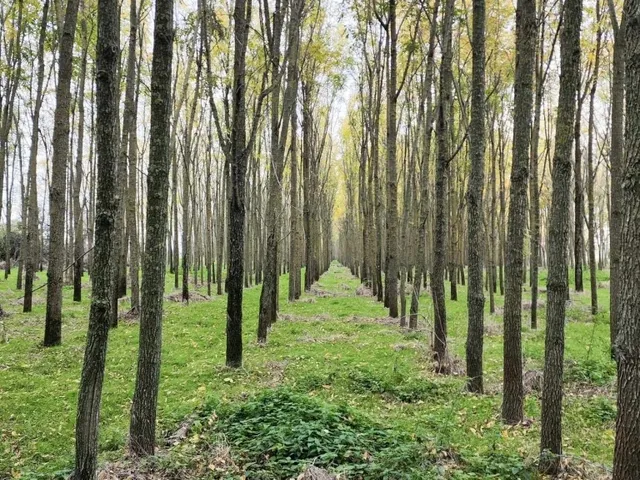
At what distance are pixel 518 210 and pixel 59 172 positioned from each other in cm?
812

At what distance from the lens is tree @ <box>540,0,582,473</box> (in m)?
3.98

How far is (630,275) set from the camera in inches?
106

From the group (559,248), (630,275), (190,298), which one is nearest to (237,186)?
(559,248)

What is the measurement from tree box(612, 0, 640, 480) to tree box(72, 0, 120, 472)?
10.6ft

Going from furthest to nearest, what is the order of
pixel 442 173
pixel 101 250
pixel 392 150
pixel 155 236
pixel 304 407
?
pixel 392 150, pixel 442 173, pixel 304 407, pixel 155 236, pixel 101 250

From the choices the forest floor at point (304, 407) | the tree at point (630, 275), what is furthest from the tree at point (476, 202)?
the tree at point (630, 275)

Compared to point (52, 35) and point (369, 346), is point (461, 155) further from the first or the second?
point (52, 35)

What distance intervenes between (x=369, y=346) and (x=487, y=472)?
19.3ft

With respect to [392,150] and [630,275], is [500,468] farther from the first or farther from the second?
[392,150]

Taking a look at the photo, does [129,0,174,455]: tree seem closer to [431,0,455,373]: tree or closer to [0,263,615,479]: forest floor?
[0,263,615,479]: forest floor

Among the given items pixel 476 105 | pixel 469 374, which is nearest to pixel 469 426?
pixel 469 374

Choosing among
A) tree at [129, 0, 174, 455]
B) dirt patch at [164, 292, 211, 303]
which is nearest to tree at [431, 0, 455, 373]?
tree at [129, 0, 174, 455]

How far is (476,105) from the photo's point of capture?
5918 mm

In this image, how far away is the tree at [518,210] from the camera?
5.08 meters
